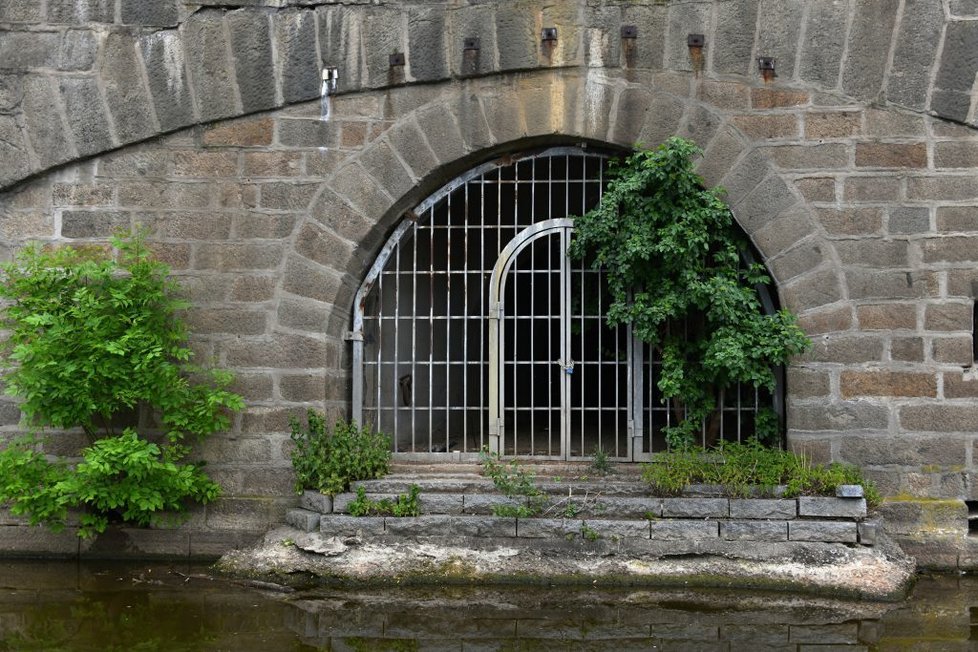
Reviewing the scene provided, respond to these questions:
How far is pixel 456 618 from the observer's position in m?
5.70

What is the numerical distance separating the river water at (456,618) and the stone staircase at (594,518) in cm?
35

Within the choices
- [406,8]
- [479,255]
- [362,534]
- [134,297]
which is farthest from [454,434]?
[406,8]

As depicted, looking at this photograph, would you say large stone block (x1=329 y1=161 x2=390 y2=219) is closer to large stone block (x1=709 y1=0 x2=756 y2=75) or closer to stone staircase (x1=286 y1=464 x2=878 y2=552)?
stone staircase (x1=286 y1=464 x2=878 y2=552)

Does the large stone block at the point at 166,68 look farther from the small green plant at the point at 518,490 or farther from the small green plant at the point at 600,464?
the small green plant at the point at 600,464

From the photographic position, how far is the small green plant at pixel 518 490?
6465 mm

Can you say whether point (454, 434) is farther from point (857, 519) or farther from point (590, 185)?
point (857, 519)

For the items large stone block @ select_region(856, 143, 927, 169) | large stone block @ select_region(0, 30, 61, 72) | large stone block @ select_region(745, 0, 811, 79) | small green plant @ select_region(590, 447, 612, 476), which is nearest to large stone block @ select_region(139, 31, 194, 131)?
large stone block @ select_region(0, 30, 61, 72)

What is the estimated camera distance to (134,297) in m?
6.79

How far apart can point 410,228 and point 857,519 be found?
3.55m

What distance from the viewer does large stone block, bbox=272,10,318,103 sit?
696 cm

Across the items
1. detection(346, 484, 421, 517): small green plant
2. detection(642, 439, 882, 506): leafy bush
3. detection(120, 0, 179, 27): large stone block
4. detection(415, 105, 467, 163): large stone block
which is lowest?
detection(346, 484, 421, 517): small green plant

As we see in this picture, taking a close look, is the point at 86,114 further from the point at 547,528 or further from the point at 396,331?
the point at 547,528

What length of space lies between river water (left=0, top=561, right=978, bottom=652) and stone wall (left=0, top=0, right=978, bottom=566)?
92 centimetres

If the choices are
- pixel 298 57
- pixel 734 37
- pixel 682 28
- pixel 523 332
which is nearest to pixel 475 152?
pixel 298 57
